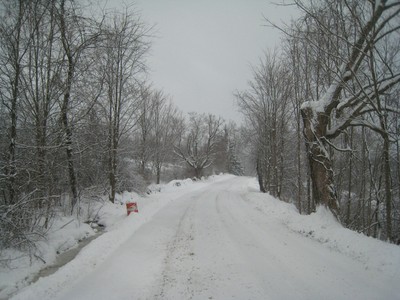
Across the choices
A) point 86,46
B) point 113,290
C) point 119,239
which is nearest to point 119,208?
point 119,239

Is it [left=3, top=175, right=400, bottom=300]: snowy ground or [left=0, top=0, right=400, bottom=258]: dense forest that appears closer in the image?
[left=3, top=175, right=400, bottom=300]: snowy ground

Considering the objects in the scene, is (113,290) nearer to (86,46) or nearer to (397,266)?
(397,266)

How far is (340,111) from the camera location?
321 inches

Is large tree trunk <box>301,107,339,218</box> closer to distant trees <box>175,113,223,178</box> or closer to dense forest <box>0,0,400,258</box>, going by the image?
dense forest <box>0,0,400,258</box>

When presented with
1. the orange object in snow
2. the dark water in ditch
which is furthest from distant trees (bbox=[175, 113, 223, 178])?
the dark water in ditch

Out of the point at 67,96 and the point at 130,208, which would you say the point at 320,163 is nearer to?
the point at 130,208

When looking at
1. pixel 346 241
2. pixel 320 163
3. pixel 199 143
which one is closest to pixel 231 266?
pixel 346 241

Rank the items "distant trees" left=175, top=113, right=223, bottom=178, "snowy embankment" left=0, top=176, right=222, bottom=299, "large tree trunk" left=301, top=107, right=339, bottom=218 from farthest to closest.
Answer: "distant trees" left=175, top=113, right=223, bottom=178
"large tree trunk" left=301, top=107, right=339, bottom=218
"snowy embankment" left=0, top=176, right=222, bottom=299

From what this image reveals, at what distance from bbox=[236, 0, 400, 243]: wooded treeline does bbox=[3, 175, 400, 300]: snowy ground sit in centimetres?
239

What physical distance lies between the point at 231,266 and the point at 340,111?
6307mm

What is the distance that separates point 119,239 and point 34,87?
513 centimetres

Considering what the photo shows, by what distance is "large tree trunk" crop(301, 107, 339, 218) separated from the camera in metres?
8.05

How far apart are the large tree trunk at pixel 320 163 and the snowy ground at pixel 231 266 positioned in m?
0.50

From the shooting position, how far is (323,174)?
827cm
